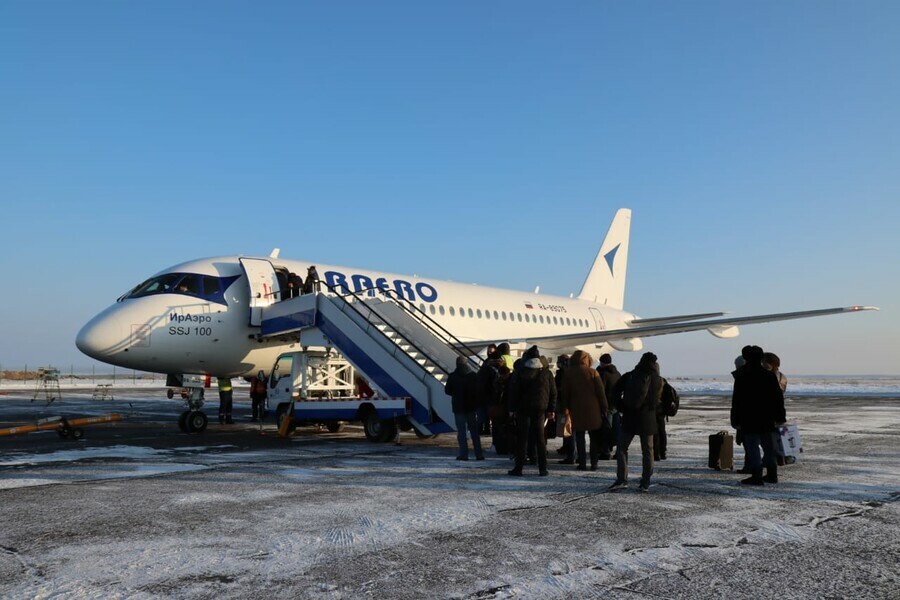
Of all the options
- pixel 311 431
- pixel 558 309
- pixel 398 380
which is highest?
pixel 558 309

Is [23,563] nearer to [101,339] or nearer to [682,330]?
[101,339]

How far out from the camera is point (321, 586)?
4.31 m

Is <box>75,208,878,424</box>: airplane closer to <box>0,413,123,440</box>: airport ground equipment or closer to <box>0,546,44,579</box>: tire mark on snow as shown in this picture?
<box>0,413,123,440</box>: airport ground equipment

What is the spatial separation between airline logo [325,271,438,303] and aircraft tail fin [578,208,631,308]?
47.0 feet

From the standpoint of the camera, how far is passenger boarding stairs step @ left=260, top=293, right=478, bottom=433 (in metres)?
12.5

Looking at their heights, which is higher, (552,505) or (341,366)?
Answer: (341,366)

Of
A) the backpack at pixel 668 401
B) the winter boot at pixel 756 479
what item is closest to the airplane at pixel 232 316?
the backpack at pixel 668 401

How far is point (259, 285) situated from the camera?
17250mm

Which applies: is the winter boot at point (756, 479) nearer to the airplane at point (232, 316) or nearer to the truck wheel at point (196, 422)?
the airplane at point (232, 316)

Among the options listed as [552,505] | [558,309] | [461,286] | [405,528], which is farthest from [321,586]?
[558,309]

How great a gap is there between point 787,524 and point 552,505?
2143 millimetres

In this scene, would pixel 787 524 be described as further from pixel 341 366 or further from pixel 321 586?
pixel 341 366

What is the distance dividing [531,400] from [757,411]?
2804mm

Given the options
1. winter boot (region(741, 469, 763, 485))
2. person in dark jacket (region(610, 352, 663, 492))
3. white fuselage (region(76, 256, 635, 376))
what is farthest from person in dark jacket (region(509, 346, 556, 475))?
white fuselage (region(76, 256, 635, 376))
